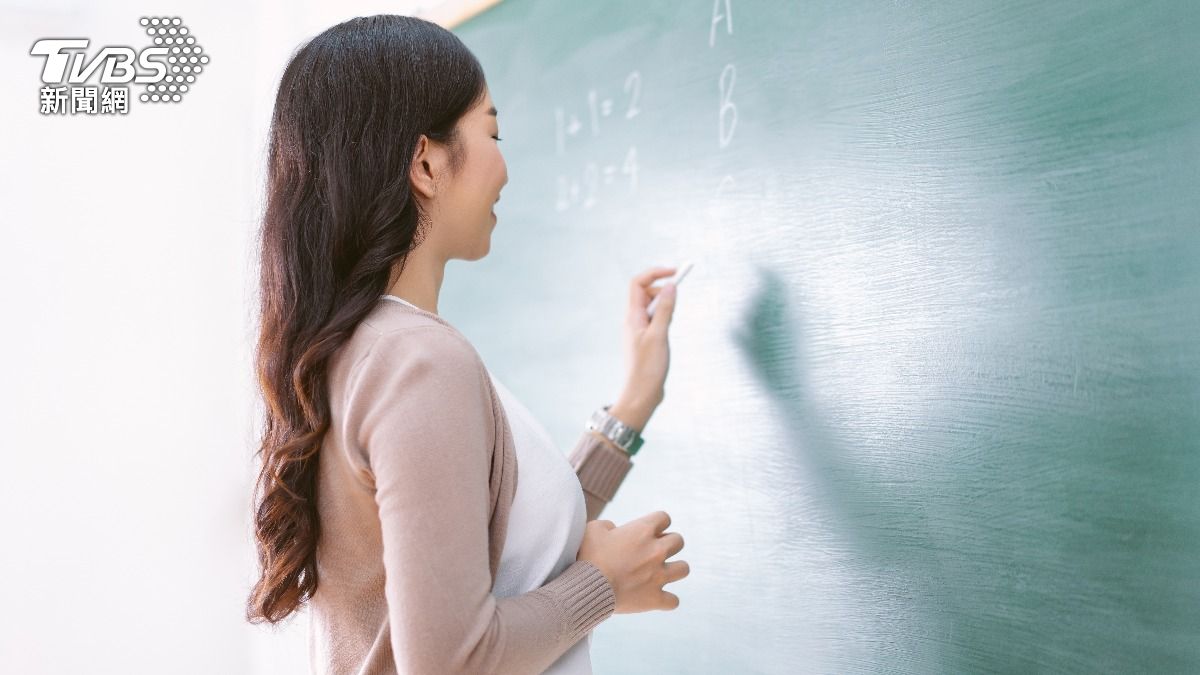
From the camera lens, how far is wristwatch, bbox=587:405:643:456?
1019mm

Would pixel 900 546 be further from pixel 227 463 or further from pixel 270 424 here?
pixel 227 463

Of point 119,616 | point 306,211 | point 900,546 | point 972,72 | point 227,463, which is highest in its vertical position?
point 972,72

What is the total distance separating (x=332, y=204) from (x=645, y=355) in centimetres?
42

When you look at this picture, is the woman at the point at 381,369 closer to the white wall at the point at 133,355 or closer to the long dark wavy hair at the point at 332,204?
the long dark wavy hair at the point at 332,204

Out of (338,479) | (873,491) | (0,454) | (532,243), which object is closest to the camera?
(338,479)

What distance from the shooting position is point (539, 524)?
77 cm

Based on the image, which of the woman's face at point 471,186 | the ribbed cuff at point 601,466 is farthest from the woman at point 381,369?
the ribbed cuff at point 601,466

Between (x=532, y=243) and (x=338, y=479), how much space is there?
63 centimetres

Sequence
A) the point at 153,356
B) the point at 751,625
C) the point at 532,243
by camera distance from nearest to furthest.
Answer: the point at 751,625
the point at 532,243
the point at 153,356

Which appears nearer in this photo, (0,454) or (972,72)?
(972,72)

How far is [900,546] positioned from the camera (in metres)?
0.87

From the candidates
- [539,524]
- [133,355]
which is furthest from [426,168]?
[133,355]

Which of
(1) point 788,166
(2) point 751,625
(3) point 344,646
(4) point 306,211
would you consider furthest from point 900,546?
(4) point 306,211

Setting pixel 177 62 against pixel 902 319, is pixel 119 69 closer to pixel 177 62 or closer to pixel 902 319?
pixel 177 62
